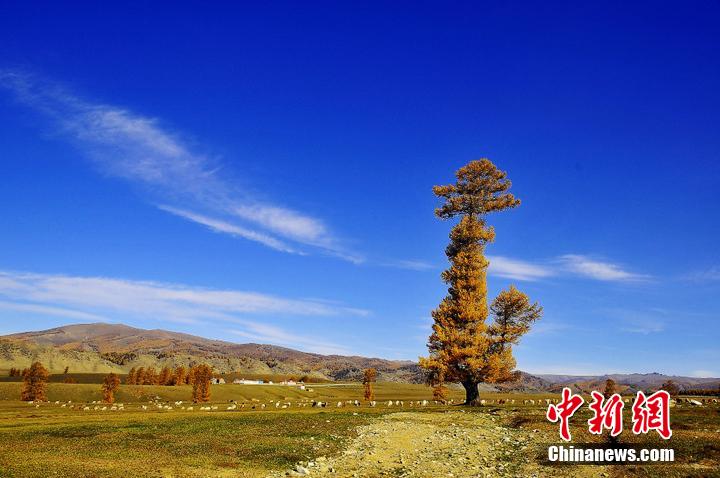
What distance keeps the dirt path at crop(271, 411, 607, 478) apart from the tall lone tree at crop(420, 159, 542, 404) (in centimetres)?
1310

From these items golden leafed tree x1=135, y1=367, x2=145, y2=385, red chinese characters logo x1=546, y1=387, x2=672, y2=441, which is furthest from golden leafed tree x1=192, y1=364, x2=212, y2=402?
red chinese characters logo x1=546, y1=387, x2=672, y2=441

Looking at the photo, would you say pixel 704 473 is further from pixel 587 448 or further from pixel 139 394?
pixel 139 394

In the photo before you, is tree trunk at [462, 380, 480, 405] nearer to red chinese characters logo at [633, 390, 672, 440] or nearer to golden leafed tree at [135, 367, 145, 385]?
red chinese characters logo at [633, 390, 672, 440]

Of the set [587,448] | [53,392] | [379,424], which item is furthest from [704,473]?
[53,392]

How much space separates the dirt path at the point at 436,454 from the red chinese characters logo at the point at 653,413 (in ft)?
12.3

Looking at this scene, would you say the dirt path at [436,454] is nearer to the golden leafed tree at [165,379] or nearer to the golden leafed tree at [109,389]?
the golden leafed tree at [109,389]

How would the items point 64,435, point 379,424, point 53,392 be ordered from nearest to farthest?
point 64,435 → point 379,424 → point 53,392

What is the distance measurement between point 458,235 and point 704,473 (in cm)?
3596

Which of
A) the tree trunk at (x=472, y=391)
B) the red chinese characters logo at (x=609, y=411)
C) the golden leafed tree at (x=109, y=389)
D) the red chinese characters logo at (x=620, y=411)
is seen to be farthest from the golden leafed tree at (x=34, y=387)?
the red chinese characters logo at (x=609, y=411)

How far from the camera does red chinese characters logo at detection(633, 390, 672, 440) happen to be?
21.5m

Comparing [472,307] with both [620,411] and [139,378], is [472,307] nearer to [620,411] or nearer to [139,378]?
[620,411]

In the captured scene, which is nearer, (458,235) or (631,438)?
(631,438)

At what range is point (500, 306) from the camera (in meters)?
51.6

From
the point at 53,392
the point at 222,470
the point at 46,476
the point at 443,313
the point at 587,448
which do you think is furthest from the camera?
the point at 53,392
